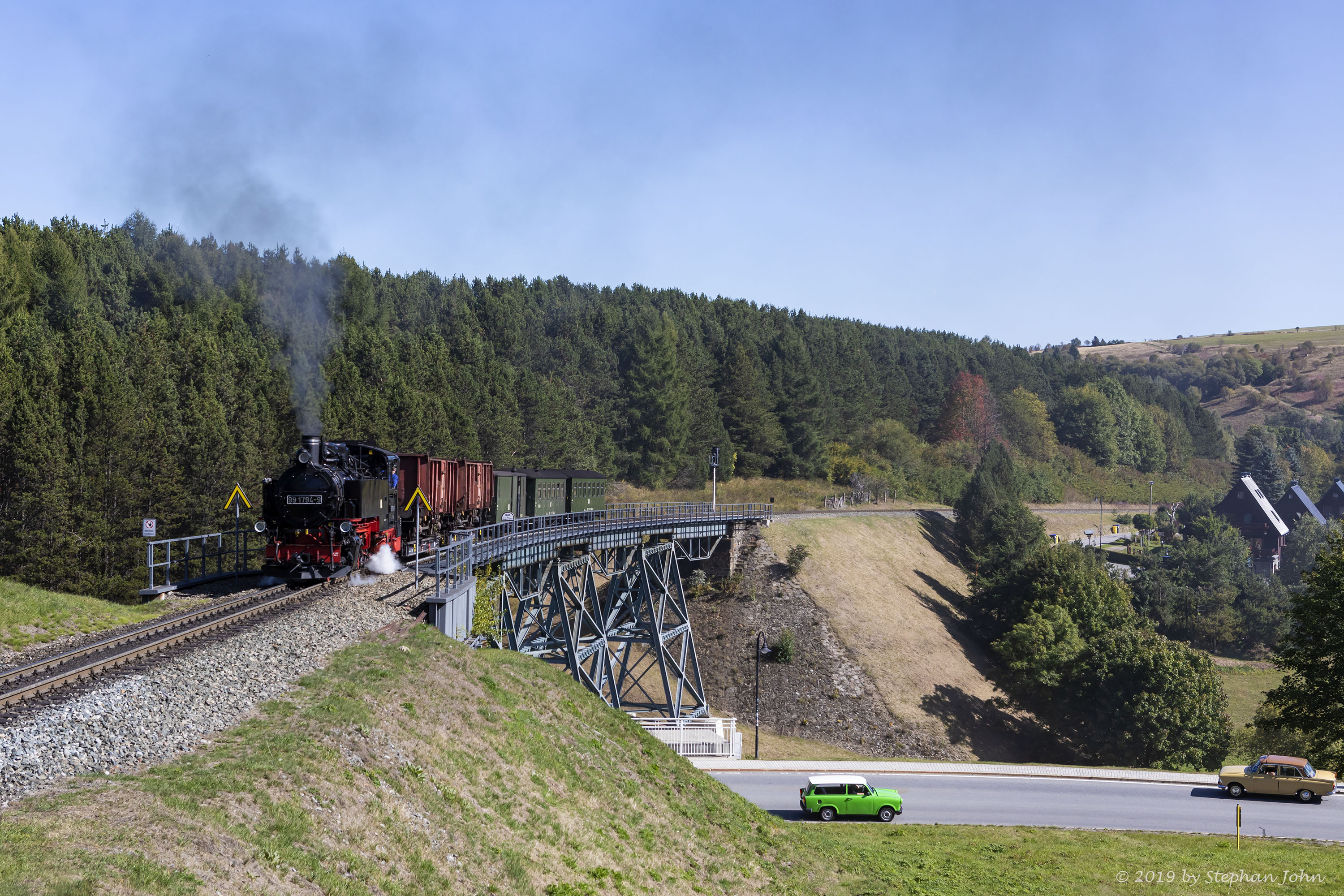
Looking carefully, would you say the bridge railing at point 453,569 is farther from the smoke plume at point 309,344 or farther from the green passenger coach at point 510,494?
the green passenger coach at point 510,494

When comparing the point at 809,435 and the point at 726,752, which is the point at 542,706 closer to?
the point at 726,752

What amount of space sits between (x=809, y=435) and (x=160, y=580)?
67.2 metres

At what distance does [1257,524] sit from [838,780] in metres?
103

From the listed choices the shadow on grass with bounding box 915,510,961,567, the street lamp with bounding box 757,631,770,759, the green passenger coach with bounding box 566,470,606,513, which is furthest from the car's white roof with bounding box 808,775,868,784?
the shadow on grass with bounding box 915,510,961,567

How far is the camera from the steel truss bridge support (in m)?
36.5

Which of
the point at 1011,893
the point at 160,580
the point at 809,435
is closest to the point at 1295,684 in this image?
the point at 1011,893

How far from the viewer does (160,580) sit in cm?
3981

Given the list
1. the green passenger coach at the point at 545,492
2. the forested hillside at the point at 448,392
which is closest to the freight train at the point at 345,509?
the forested hillside at the point at 448,392

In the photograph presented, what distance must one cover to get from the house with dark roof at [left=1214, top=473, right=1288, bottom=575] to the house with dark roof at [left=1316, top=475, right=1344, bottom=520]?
81.3ft

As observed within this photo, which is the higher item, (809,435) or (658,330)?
(658,330)

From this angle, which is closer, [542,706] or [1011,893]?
[542,706]

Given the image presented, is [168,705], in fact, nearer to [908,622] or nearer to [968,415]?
[908,622]

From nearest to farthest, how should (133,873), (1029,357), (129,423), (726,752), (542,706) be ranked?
(133,873), (542,706), (726,752), (129,423), (1029,357)

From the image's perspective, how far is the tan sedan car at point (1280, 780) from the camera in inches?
1187
